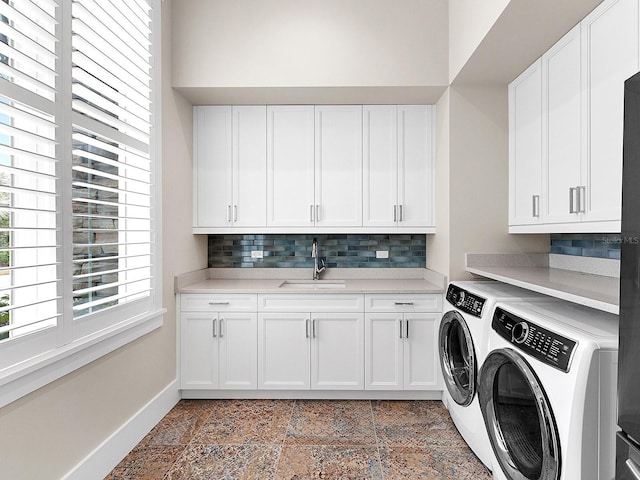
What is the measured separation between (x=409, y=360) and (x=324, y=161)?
5.36 ft

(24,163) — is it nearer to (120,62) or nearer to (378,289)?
(120,62)

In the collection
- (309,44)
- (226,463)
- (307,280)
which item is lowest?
(226,463)

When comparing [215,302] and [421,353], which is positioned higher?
[215,302]

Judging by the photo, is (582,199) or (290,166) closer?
(582,199)

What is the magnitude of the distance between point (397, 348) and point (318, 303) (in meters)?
0.66

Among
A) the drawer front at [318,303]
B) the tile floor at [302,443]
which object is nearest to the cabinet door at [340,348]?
the drawer front at [318,303]

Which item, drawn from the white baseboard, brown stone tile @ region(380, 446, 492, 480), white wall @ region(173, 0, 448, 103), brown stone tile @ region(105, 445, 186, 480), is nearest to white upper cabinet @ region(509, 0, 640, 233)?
white wall @ region(173, 0, 448, 103)

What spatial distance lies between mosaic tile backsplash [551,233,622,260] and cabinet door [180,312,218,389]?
2505 mm

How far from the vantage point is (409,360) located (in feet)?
9.95

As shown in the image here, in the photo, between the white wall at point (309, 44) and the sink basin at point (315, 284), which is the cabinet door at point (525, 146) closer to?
the white wall at point (309, 44)

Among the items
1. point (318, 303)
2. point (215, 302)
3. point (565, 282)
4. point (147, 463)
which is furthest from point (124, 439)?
point (565, 282)

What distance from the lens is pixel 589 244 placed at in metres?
2.57

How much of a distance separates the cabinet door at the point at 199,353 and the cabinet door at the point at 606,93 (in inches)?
97.4

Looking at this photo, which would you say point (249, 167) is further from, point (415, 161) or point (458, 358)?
point (458, 358)
